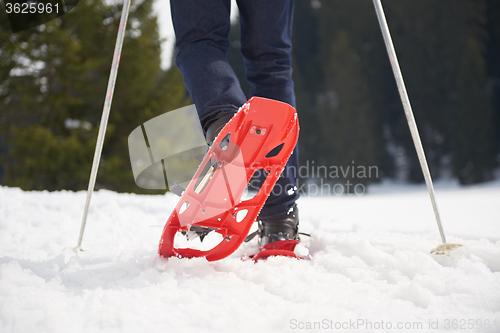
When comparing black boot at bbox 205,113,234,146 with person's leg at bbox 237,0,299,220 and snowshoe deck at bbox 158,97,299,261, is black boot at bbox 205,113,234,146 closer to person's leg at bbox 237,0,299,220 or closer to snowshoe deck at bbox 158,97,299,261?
snowshoe deck at bbox 158,97,299,261

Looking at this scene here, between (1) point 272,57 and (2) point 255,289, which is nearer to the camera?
(2) point 255,289

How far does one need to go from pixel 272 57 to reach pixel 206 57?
219 mm

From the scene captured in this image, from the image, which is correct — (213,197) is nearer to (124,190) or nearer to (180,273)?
(180,273)

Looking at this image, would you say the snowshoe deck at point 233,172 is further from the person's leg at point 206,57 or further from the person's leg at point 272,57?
the person's leg at point 272,57

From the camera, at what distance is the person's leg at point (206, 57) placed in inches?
31.8

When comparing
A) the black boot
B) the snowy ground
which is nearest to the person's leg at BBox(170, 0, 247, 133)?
the black boot

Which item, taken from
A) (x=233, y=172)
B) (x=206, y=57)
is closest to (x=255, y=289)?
(x=233, y=172)

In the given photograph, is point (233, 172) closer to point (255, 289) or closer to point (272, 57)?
point (255, 289)

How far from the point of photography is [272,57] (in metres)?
1.00

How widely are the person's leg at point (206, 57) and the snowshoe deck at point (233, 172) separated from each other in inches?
3.1

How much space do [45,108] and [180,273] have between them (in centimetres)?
852

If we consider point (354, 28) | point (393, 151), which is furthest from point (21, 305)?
point (354, 28)

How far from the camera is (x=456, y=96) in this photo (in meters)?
10.2

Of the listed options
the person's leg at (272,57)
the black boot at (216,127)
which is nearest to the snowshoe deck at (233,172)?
the black boot at (216,127)
